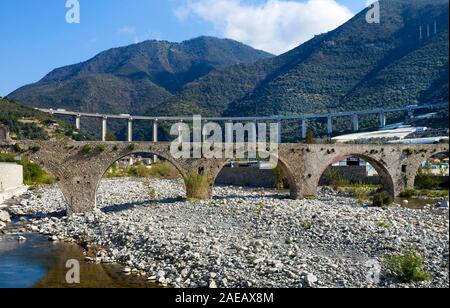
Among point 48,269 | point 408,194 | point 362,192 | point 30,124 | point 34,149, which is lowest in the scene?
point 48,269

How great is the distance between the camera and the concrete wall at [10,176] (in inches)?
1361

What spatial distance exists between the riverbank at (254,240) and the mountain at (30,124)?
41376 millimetres

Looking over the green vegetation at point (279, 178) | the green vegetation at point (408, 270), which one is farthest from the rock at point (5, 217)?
the green vegetation at point (279, 178)

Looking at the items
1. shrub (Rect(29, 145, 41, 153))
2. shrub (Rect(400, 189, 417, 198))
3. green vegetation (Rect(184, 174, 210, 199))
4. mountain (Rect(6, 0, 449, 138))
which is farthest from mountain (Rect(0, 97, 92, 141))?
shrub (Rect(400, 189, 417, 198))

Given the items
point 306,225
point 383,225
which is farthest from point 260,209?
point 383,225

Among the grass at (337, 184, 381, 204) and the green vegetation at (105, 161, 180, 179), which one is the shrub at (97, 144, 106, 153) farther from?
the green vegetation at (105, 161, 180, 179)

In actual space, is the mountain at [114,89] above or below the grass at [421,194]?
above

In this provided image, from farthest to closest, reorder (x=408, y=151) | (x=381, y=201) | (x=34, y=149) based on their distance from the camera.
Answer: (x=408, y=151) < (x=381, y=201) < (x=34, y=149)

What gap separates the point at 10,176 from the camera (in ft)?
122

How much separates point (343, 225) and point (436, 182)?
21909 millimetres

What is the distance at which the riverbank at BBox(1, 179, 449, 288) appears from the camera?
1123 cm

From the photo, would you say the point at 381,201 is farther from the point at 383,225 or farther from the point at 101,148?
the point at 101,148

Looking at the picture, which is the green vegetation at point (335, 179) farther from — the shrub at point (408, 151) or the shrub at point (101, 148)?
the shrub at point (101, 148)

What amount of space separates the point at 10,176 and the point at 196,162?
59.0 ft
